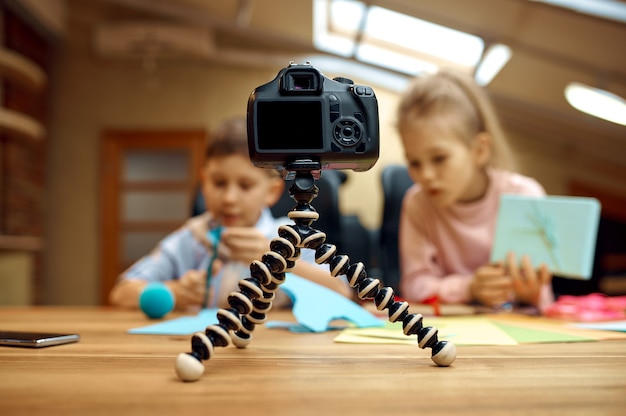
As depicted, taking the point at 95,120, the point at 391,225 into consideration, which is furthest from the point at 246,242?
the point at 95,120

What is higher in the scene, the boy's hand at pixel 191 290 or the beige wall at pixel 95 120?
the beige wall at pixel 95 120

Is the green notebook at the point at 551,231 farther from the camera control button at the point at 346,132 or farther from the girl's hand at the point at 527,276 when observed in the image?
the camera control button at the point at 346,132

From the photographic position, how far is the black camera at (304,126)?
1.76 feet

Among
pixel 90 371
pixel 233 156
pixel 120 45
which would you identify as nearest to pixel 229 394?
pixel 90 371

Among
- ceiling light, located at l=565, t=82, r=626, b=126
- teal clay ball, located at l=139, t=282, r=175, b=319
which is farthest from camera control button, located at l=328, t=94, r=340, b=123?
ceiling light, located at l=565, t=82, r=626, b=126

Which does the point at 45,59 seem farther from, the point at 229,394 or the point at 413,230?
the point at 229,394

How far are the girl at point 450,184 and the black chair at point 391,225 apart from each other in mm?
265

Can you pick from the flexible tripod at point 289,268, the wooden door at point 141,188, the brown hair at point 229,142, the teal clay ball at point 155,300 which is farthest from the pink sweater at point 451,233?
the wooden door at point 141,188

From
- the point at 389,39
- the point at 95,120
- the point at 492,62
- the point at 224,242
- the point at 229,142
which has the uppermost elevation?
the point at 389,39

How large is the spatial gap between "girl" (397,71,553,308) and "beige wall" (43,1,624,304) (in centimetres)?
349

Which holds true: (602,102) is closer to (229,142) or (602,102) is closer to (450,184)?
(450,184)

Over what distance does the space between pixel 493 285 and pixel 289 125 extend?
0.75m

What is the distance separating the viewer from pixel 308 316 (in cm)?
86

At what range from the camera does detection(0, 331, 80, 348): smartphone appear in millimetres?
655
